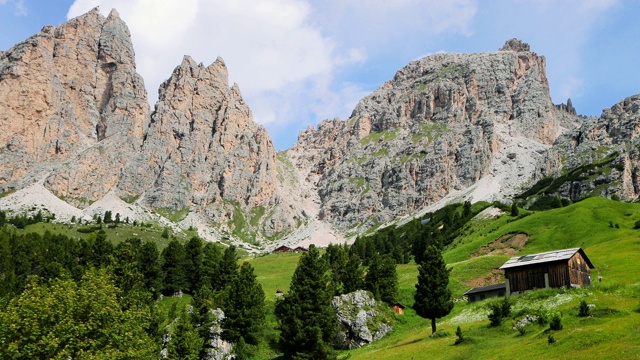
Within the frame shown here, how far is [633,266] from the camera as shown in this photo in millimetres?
79500

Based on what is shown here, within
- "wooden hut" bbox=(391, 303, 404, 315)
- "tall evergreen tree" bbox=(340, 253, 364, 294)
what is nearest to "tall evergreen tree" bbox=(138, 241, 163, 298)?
"tall evergreen tree" bbox=(340, 253, 364, 294)

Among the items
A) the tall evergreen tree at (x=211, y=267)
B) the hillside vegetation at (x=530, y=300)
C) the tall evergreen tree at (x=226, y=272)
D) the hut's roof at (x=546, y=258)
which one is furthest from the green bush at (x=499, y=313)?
the tall evergreen tree at (x=211, y=267)

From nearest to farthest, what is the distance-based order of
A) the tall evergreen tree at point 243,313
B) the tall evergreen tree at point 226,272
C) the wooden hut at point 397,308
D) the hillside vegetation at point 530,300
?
the hillside vegetation at point 530,300
the tall evergreen tree at point 243,313
the wooden hut at point 397,308
the tall evergreen tree at point 226,272

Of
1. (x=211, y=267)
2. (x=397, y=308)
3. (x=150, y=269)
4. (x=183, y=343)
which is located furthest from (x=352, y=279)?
(x=150, y=269)

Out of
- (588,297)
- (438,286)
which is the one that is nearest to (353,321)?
(438,286)

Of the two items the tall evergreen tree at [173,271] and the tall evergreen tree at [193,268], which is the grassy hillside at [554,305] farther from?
the tall evergreen tree at [173,271]

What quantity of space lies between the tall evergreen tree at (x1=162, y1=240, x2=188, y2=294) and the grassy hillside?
69.9 ft

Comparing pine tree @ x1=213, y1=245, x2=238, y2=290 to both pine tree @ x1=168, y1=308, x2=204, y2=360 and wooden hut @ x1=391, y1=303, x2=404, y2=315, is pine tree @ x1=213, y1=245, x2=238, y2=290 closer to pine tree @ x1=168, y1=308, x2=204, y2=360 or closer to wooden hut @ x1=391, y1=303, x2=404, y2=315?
wooden hut @ x1=391, y1=303, x2=404, y2=315

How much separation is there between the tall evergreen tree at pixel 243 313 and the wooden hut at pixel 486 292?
33.5m

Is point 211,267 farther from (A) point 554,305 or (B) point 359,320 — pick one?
(A) point 554,305

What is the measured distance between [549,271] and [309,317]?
31.9m

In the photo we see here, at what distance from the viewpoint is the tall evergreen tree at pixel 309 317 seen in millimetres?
61438

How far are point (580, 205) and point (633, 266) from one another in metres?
60.9

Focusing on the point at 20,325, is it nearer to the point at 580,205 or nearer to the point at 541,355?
the point at 541,355
